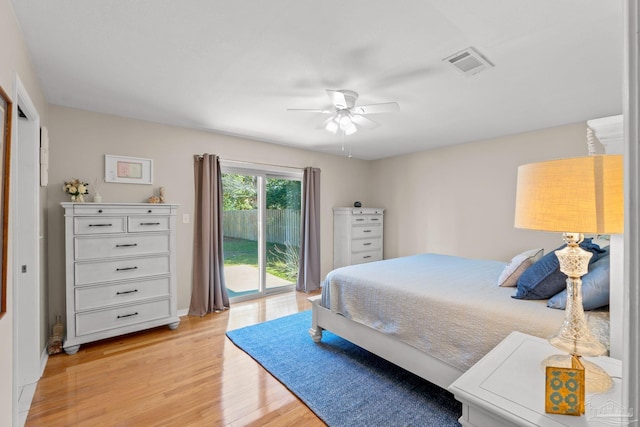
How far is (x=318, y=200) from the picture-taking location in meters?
4.97

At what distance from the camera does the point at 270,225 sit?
4.59 meters

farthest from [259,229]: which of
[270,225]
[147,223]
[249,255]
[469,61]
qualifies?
[469,61]

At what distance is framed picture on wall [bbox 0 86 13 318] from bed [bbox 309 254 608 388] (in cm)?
215

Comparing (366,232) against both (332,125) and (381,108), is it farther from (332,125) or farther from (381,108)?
(381,108)

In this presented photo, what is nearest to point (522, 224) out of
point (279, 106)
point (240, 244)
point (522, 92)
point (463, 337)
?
point (463, 337)

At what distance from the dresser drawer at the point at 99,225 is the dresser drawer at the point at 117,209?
0.17ft

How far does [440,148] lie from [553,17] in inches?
123

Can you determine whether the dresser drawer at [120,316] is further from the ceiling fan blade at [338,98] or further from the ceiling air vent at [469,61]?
the ceiling air vent at [469,61]

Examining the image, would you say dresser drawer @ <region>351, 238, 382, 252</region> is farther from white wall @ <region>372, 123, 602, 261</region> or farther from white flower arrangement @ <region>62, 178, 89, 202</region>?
white flower arrangement @ <region>62, 178, 89, 202</region>

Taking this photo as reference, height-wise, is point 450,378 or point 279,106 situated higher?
point 279,106

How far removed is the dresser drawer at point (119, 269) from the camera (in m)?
2.74

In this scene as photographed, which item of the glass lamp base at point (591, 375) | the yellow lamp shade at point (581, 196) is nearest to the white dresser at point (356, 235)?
the glass lamp base at point (591, 375)

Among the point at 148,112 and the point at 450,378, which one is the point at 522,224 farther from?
the point at 148,112

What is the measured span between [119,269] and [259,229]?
6.28 feet
